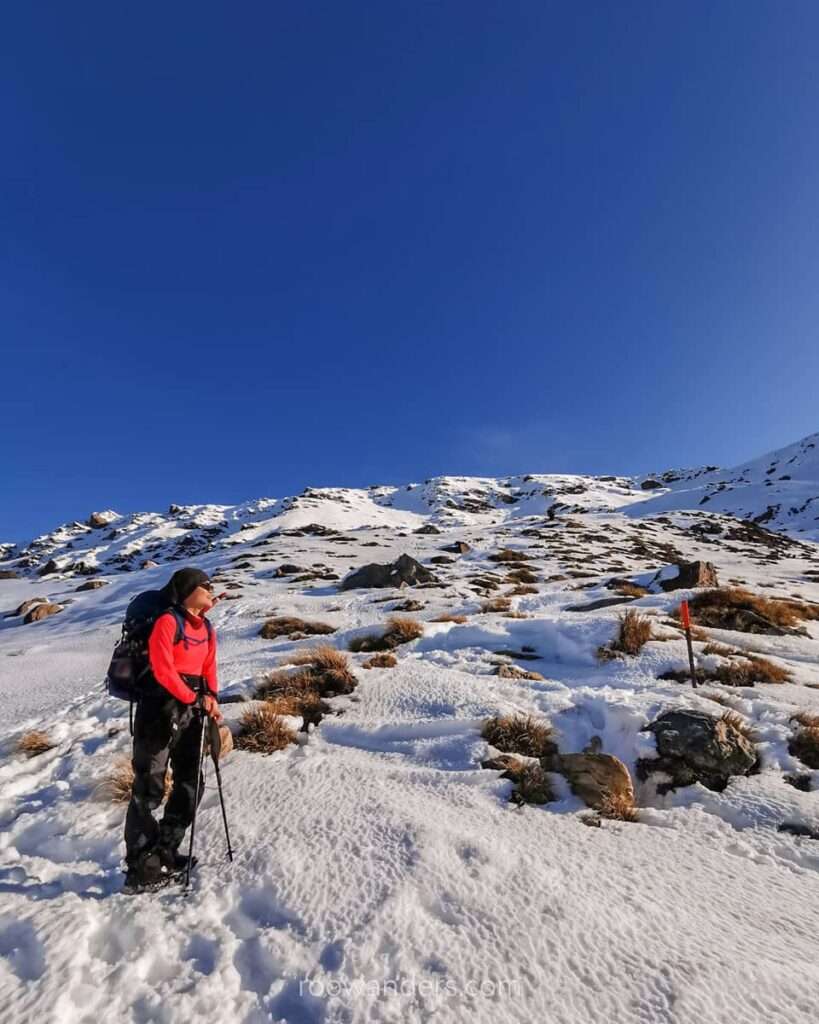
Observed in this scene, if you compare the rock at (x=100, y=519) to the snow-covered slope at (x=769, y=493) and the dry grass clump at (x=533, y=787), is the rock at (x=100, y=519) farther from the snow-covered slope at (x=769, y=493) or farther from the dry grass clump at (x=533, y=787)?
the dry grass clump at (x=533, y=787)

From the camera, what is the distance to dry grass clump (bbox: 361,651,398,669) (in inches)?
327

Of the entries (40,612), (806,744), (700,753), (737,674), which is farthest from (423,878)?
(40,612)

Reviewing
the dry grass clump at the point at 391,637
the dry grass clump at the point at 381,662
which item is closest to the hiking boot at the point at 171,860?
the dry grass clump at the point at 381,662

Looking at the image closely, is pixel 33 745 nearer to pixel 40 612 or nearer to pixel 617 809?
pixel 617 809

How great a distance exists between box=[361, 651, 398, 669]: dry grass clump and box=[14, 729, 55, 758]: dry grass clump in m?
4.43

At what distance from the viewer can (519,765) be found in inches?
199

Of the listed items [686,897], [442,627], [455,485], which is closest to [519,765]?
[686,897]

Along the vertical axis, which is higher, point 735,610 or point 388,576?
point 388,576

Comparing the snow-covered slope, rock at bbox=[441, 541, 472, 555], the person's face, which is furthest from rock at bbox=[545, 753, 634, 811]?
the snow-covered slope

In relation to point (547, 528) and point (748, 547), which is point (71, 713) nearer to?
point (547, 528)

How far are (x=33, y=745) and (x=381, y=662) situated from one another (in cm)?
493

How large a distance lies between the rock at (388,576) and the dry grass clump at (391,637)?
9.05 m

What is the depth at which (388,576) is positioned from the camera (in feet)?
66.2

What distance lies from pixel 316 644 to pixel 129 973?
7375 millimetres
